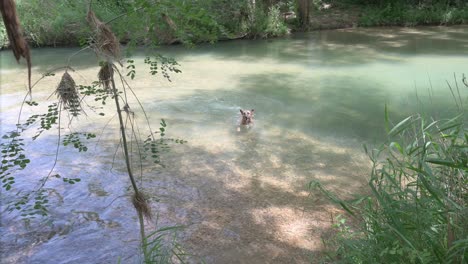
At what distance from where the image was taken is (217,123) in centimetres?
787

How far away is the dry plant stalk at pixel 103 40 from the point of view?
2.80 m

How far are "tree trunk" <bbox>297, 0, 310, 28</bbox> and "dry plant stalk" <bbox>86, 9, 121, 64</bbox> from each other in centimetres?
1750

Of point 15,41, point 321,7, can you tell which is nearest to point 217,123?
point 15,41

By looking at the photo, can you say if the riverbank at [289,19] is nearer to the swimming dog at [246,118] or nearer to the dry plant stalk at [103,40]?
the swimming dog at [246,118]

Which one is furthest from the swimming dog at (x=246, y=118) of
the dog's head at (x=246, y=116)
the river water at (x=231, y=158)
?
the river water at (x=231, y=158)

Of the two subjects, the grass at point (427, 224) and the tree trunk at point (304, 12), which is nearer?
the grass at point (427, 224)

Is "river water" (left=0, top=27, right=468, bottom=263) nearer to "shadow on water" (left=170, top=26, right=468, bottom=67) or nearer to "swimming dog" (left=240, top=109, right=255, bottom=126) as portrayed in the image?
"swimming dog" (left=240, top=109, right=255, bottom=126)

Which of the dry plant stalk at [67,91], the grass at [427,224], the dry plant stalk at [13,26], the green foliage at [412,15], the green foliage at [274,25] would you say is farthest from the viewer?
the green foliage at [412,15]

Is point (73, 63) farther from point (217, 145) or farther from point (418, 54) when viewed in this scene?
point (418, 54)

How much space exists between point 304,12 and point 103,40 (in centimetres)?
1789

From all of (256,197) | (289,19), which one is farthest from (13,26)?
(289,19)

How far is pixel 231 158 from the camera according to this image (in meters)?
6.29

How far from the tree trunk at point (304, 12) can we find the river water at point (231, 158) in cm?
651

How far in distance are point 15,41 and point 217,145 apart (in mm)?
5040
